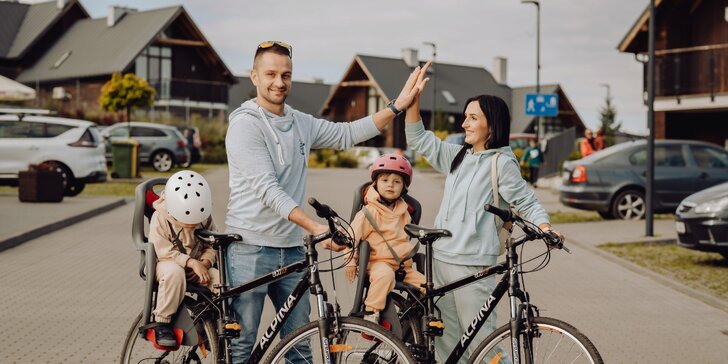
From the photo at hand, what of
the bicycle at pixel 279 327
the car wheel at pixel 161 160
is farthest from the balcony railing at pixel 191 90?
the bicycle at pixel 279 327

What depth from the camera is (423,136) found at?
211 inches

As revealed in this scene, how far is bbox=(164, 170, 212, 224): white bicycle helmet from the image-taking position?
16.5ft

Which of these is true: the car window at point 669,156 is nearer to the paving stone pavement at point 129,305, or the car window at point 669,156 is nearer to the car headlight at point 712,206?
the paving stone pavement at point 129,305

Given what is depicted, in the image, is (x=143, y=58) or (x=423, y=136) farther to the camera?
(x=143, y=58)

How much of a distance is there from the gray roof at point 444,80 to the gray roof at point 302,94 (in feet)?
43.8

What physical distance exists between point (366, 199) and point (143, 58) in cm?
6089

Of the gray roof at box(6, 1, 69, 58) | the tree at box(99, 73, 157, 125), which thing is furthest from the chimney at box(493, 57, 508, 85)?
the tree at box(99, 73, 157, 125)

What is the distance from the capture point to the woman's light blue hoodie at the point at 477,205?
5137mm

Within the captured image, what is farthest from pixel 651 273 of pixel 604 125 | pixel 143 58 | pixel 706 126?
pixel 604 125

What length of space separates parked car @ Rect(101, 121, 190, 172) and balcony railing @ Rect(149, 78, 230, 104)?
25.2m

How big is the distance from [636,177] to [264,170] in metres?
15.7

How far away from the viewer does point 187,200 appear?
16.5 ft

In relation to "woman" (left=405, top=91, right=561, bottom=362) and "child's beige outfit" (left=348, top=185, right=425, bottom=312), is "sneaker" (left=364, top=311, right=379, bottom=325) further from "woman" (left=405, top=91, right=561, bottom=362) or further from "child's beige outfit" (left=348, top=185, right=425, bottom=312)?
"woman" (left=405, top=91, right=561, bottom=362)

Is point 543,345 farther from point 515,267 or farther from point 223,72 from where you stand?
point 223,72
